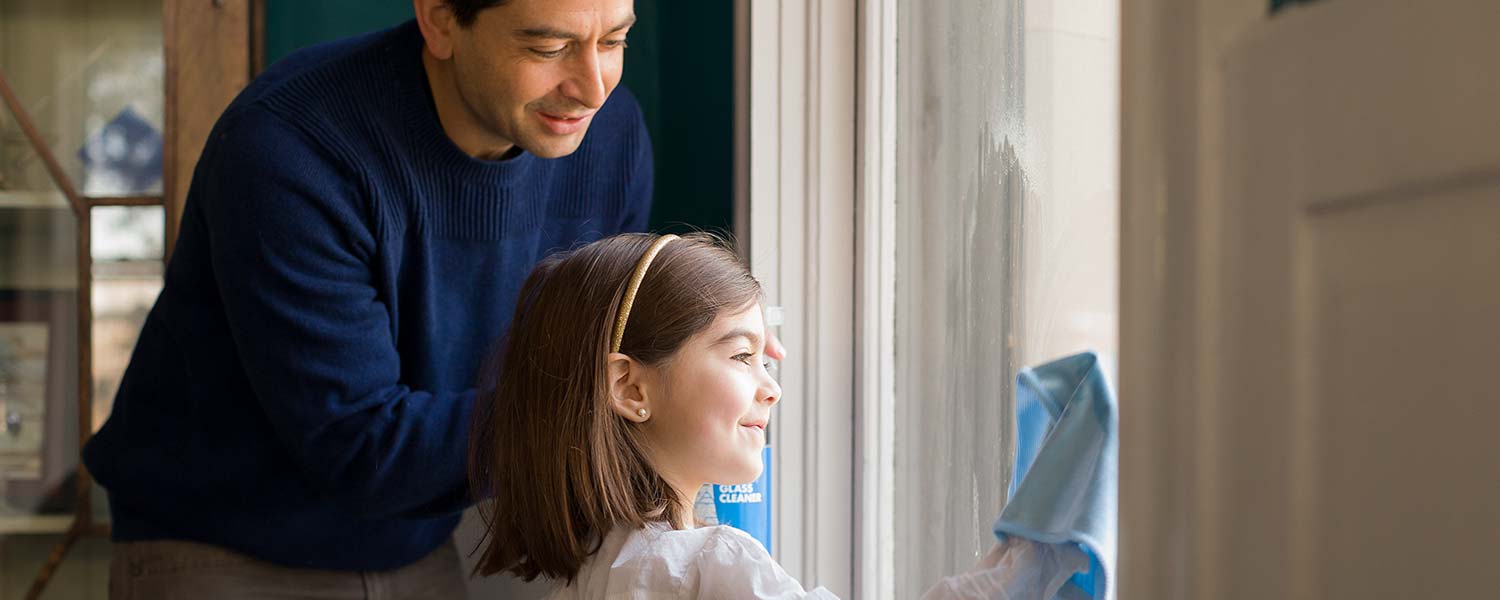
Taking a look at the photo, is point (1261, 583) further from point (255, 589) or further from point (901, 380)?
point (255, 589)

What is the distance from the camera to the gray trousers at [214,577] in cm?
162

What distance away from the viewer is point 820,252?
5.61ft

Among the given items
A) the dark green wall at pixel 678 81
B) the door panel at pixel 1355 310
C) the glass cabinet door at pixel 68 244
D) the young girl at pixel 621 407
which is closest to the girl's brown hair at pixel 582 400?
the young girl at pixel 621 407

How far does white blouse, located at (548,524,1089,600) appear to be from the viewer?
3.41 ft

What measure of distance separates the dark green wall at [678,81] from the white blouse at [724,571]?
2.60 feet

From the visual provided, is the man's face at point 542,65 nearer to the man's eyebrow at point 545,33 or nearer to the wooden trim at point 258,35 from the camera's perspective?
the man's eyebrow at point 545,33

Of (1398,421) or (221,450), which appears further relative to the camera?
(221,450)

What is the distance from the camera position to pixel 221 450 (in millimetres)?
1594

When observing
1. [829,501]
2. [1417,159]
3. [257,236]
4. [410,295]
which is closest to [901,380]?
[829,501]

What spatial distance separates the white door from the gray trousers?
1229 mm

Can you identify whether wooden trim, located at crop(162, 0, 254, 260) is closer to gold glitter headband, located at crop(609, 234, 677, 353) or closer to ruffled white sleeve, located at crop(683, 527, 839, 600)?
gold glitter headband, located at crop(609, 234, 677, 353)

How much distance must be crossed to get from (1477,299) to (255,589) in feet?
4.84

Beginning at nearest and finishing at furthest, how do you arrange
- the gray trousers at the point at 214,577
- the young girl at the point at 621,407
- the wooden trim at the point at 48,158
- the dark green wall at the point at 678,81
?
the young girl at the point at 621,407
the gray trousers at the point at 214,577
the dark green wall at the point at 678,81
the wooden trim at the point at 48,158

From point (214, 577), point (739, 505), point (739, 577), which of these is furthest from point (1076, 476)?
point (214, 577)
